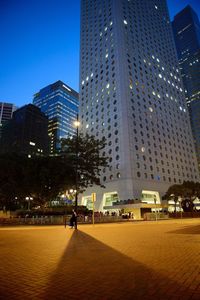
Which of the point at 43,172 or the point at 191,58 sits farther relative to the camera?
the point at 191,58

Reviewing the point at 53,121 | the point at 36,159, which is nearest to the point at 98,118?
the point at 36,159

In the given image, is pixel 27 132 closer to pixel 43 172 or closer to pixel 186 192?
pixel 186 192

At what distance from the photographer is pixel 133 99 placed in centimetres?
6950

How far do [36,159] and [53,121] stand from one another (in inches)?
6054

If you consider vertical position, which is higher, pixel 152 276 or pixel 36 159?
pixel 36 159

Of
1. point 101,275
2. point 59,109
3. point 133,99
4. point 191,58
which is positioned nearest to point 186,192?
point 133,99

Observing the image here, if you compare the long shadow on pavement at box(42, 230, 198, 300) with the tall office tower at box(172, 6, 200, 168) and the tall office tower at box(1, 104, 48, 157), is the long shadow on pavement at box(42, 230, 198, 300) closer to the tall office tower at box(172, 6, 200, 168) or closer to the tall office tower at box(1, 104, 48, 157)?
the tall office tower at box(1, 104, 48, 157)

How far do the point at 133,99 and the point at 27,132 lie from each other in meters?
100

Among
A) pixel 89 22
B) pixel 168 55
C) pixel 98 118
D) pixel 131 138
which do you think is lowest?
pixel 131 138

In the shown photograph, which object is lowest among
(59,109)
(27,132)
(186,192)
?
(186,192)

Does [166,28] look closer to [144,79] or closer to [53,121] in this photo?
[144,79]

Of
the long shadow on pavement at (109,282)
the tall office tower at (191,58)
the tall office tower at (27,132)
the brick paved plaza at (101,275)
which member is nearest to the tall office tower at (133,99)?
the brick paved plaza at (101,275)

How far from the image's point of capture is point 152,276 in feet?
15.5

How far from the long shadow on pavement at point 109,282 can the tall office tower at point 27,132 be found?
5704 inches
